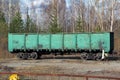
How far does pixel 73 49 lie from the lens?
35844 millimetres

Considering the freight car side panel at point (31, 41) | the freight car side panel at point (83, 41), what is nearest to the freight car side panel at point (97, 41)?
the freight car side panel at point (83, 41)

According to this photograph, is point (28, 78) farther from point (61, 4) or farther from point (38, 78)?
point (61, 4)

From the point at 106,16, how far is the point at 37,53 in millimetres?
28999

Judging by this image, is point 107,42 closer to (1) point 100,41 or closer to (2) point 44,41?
(1) point 100,41

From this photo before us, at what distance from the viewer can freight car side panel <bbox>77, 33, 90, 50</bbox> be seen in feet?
117

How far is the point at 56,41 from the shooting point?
3656 cm

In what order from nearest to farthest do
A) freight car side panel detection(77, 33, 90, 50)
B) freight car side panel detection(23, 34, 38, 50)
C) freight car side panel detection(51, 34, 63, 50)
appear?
freight car side panel detection(77, 33, 90, 50), freight car side panel detection(51, 34, 63, 50), freight car side panel detection(23, 34, 38, 50)

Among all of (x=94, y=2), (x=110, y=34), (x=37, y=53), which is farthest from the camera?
(x=94, y=2)

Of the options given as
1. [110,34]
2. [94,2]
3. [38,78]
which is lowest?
[38,78]

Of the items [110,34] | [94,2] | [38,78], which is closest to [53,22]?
[94,2]

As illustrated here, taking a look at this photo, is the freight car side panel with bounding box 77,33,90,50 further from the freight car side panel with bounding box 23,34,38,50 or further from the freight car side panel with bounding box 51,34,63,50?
the freight car side panel with bounding box 23,34,38,50

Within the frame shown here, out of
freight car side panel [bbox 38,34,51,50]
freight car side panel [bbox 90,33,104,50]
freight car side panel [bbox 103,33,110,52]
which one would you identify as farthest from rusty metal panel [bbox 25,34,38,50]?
freight car side panel [bbox 103,33,110,52]

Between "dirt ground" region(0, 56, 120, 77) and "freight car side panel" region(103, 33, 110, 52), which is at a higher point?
"freight car side panel" region(103, 33, 110, 52)

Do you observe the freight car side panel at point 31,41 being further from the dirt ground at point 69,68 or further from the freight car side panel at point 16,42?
the dirt ground at point 69,68
